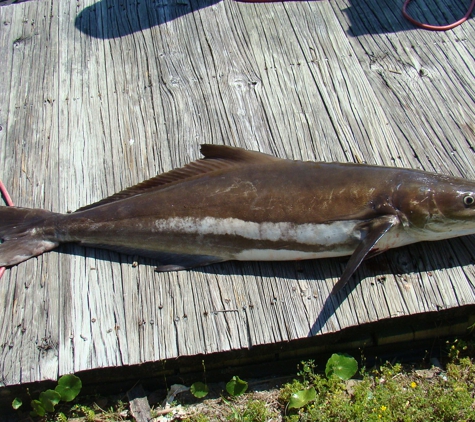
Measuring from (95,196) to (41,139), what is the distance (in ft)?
2.56

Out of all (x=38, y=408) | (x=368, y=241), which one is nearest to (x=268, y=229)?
(x=368, y=241)

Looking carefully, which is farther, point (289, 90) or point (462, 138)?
point (289, 90)

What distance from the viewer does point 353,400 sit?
3.01 metres

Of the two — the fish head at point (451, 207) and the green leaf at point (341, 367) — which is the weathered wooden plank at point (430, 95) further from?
the green leaf at point (341, 367)

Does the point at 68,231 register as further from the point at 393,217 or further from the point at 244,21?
the point at 244,21

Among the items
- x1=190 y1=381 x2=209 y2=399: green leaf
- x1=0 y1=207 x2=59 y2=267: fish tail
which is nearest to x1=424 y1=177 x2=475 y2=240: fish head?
x1=190 y1=381 x2=209 y2=399: green leaf

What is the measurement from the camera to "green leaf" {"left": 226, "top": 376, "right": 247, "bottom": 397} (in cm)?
310

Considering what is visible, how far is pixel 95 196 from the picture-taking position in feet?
12.1

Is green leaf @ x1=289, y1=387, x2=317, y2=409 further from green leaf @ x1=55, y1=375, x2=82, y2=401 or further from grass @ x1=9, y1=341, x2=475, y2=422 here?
green leaf @ x1=55, y1=375, x2=82, y2=401

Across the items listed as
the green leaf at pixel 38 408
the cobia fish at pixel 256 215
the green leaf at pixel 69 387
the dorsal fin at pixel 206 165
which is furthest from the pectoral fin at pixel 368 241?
the green leaf at pixel 38 408

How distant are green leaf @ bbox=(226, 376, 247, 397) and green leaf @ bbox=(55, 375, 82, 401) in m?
0.85

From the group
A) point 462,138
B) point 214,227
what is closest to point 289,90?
point 462,138

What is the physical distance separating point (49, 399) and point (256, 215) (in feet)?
5.07

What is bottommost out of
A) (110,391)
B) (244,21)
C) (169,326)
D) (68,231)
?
(110,391)
